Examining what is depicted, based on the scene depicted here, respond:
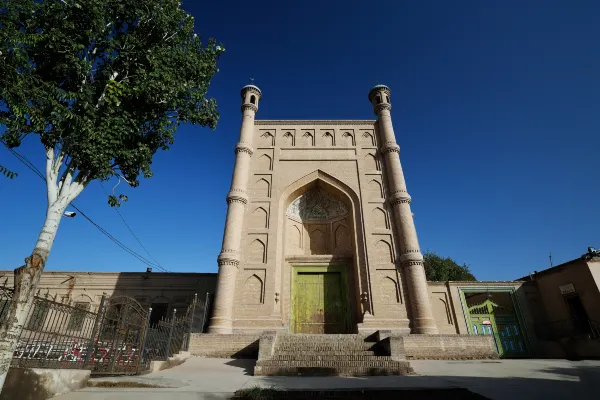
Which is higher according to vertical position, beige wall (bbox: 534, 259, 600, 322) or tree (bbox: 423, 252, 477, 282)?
tree (bbox: 423, 252, 477, 282)

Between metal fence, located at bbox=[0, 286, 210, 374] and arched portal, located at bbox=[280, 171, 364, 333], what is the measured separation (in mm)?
6362

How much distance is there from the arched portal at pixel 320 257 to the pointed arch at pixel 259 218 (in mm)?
812

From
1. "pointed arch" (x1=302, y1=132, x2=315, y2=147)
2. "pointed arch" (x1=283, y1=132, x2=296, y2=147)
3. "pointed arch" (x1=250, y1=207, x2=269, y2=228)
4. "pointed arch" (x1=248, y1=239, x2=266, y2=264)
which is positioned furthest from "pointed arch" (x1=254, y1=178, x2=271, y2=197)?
"pointed arch" (x1=302, y1=132, x2=315, y2=147)

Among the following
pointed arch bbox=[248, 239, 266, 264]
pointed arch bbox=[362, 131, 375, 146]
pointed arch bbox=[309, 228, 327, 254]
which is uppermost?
pointed arch bbox=[362, 131, 375, 146]

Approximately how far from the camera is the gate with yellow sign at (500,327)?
13609 millimetres

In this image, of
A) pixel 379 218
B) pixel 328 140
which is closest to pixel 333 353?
pixel 379 218

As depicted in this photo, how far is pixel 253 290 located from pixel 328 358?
17.5 feet

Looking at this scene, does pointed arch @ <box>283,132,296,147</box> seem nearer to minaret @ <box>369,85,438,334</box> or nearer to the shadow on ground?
minaret @ <box>369,85,438,334</box>

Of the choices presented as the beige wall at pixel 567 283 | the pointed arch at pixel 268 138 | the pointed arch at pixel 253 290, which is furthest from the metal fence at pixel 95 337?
the beige wall at pixel 567 283

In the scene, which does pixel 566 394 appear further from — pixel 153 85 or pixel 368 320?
pixel 153 85

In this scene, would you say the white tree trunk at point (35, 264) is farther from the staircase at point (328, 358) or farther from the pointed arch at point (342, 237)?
the pointed arch at point (342, 237)

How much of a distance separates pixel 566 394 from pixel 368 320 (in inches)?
320

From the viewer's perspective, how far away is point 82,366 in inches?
235

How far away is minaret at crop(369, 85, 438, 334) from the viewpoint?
12062 mm
